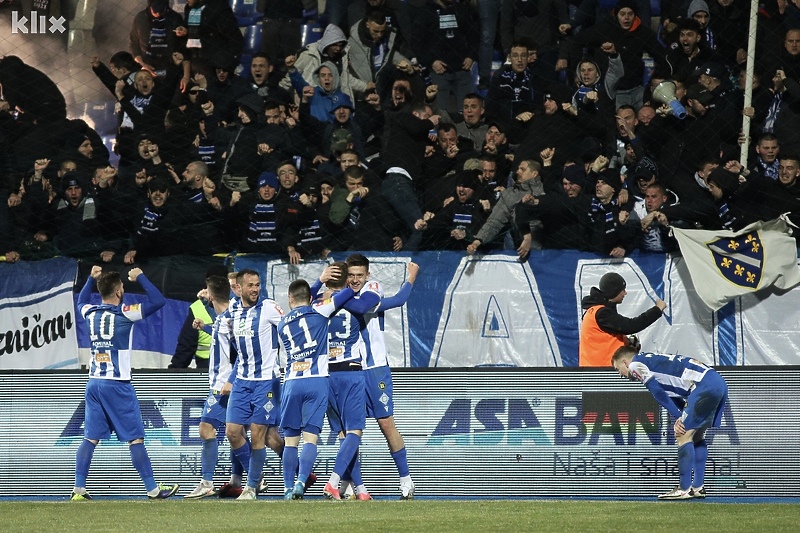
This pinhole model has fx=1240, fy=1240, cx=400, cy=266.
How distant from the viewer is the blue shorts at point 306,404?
32.0ft

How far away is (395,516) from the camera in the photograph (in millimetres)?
8438

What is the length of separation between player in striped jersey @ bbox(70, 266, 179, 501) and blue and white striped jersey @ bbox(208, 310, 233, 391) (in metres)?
0.58

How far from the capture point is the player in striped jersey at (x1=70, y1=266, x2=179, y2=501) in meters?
10.1

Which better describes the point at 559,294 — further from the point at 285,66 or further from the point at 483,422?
the point at 285,66

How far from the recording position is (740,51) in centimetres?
1403

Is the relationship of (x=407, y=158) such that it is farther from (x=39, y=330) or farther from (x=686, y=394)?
(x=686, y=394)

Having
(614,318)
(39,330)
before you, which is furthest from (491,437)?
(39,330)

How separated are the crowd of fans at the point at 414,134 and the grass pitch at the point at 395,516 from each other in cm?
407

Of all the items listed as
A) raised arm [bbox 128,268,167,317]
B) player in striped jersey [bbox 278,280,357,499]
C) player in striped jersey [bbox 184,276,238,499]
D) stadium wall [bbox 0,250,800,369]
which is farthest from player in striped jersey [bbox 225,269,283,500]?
stadium wall [bbox 0,250,800,369]

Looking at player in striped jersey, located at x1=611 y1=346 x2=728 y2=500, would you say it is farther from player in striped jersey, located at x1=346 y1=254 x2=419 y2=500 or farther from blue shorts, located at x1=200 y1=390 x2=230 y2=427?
blue shorts, located at x1=200 y1=390 x2=230 y2=427

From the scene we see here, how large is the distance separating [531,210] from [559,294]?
0.92m

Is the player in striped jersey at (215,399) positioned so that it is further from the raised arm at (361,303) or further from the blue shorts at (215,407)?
the raised arm at (361,303)
